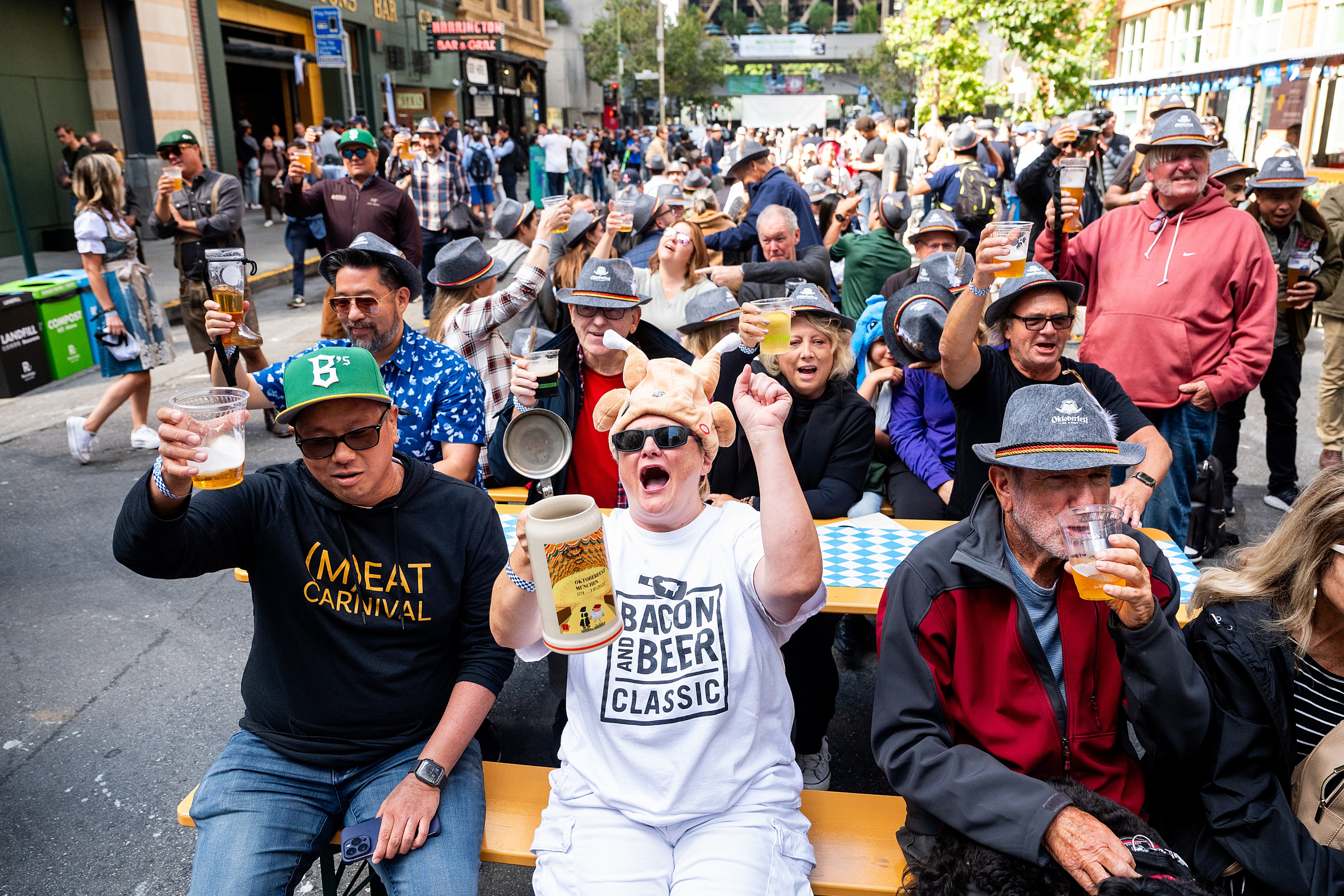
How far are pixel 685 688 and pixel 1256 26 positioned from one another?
3174 centimetres

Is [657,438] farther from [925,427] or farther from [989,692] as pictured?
[925,427]

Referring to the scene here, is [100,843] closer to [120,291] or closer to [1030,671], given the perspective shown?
[1030,671]

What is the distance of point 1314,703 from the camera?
2.24 metres

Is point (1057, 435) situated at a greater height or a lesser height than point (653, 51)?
lesser

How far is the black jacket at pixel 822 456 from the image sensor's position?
3.82 metres

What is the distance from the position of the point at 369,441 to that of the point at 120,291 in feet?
18.5

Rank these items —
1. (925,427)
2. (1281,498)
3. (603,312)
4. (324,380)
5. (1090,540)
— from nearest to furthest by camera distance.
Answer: (1090,540) < (324,380) < (603,312) < (925,427) < (1281,498)

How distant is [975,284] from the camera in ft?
10.6

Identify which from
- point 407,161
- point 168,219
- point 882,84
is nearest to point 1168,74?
point 407,161

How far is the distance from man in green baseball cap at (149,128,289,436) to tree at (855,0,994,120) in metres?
15.6

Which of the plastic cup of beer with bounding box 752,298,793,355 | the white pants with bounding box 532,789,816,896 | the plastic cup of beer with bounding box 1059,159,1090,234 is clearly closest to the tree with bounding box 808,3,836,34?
the plastic cup of beer with bounding box 1059,159,1090,234

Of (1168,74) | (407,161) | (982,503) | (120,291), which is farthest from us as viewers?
(1168,74)

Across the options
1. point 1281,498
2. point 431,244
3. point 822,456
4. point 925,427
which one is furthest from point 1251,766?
point 431,244

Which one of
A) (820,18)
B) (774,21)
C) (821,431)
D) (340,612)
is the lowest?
(340,612)
